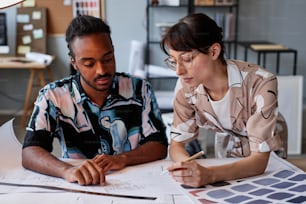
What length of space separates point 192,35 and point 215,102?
8.4 inches

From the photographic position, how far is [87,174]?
41.5 inches

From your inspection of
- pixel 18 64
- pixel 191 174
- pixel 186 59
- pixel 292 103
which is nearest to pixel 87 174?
pixel 191 174

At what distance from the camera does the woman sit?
110cm

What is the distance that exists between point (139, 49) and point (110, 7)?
18.1 inches

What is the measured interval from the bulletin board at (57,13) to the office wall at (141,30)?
0.19 feet

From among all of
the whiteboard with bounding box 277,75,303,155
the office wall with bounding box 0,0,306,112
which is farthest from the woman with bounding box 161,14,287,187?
the office wall with bounding box 0,0,306,112

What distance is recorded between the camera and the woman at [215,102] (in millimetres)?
1104

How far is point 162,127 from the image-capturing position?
1341 mm

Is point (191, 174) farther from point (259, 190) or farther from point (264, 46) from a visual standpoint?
point (264, 46)

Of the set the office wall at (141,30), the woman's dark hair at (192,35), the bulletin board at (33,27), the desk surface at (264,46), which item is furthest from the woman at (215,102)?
the bulletin board at (33,27)

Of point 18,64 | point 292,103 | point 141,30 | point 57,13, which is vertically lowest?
point 292,103

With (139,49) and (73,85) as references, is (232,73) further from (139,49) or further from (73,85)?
(139,49)

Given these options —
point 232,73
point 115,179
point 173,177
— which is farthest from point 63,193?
point 232,73

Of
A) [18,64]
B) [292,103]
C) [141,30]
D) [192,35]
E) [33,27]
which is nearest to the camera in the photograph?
[192,35]
